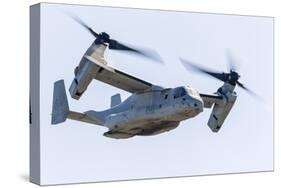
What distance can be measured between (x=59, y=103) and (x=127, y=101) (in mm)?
1540

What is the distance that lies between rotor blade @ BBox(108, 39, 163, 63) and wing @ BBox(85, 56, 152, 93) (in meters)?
0.46

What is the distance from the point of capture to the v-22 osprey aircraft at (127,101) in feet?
53.2

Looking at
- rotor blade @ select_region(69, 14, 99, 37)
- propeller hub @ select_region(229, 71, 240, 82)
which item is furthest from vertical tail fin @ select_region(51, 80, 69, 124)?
propeller hub @ select_region(229, 71, 240, 82)

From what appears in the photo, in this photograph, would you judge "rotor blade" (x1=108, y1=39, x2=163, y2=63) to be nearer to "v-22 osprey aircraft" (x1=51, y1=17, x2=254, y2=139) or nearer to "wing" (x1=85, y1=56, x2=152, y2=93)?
"v-22 osprey aircraft" (x1=51, y1=17, x2=254, y2=139)

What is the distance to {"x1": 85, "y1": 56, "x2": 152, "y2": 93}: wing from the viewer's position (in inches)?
642

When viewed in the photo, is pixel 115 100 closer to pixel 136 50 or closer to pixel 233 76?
pixel 136 50

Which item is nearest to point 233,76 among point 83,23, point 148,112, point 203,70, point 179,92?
point 203,70

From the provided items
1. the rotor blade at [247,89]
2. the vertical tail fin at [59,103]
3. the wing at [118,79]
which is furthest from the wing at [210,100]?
the vertical tail fin at [59,103]

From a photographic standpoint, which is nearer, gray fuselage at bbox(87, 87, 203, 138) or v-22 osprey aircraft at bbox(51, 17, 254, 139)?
v-22 osprey aircraft at bbox(51, 17, 254, 139)

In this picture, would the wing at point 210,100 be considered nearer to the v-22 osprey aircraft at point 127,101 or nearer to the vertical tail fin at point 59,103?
the v-22 osprey aircraft at point 127,101

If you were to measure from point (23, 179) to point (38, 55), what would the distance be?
8.27ft

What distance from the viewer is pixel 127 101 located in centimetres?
1695

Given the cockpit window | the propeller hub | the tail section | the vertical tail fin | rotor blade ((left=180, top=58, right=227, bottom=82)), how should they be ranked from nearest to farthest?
1. the vertical tail fin
2. the cockpit window
3. the tail section
4. rotor blade ((left=180, top=58, right=227, bottom=82))
5. the propeller hub

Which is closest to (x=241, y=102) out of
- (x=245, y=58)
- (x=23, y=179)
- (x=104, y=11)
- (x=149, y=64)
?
(x=245, y=58)
